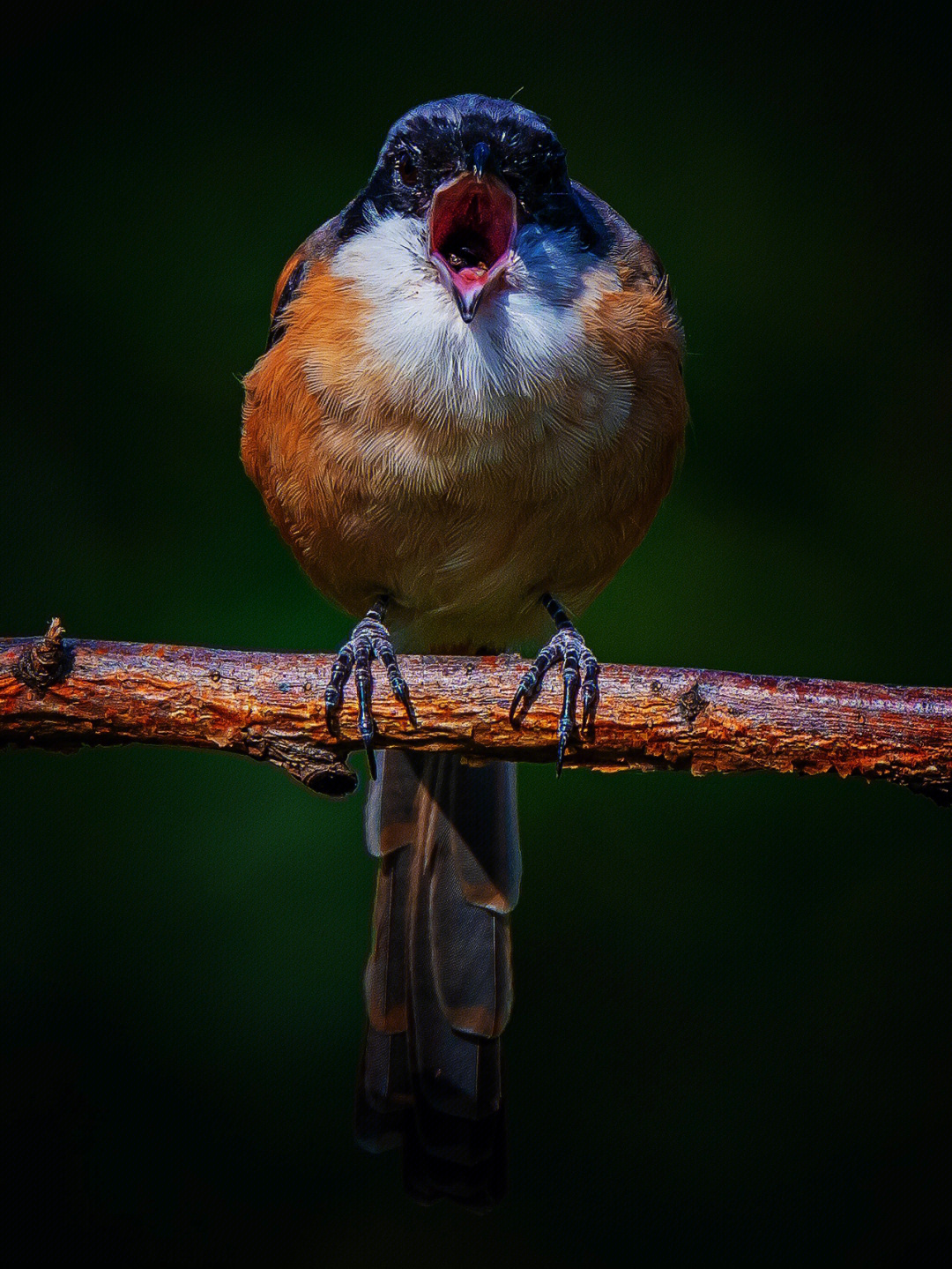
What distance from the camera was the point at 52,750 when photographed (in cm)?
187

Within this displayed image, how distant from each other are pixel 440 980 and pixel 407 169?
1539mm

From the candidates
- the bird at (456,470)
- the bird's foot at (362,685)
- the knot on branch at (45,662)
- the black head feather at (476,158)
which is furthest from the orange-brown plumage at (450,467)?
the knot on branch at (45,662)

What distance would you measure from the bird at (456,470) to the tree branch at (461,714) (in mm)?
44

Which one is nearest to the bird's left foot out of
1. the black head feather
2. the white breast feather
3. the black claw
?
the black claw

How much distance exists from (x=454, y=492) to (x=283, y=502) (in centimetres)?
39

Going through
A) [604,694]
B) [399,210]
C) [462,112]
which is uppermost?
[462,112]

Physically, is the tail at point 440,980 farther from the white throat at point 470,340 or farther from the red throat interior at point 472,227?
the red throat interior at point 472,227

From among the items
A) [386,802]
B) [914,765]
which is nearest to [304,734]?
[386,802]

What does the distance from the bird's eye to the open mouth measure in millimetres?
90

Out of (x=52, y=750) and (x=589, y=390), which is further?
(x=589, y=390)

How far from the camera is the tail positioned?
2.35m

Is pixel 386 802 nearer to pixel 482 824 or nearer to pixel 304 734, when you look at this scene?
pixel 482 824

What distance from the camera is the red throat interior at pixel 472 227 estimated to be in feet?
6.65

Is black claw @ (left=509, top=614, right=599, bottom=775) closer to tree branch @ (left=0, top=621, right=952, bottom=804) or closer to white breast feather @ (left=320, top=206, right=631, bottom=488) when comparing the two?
tree branch @ (left=0, top=621, right=952, bottom=804)
